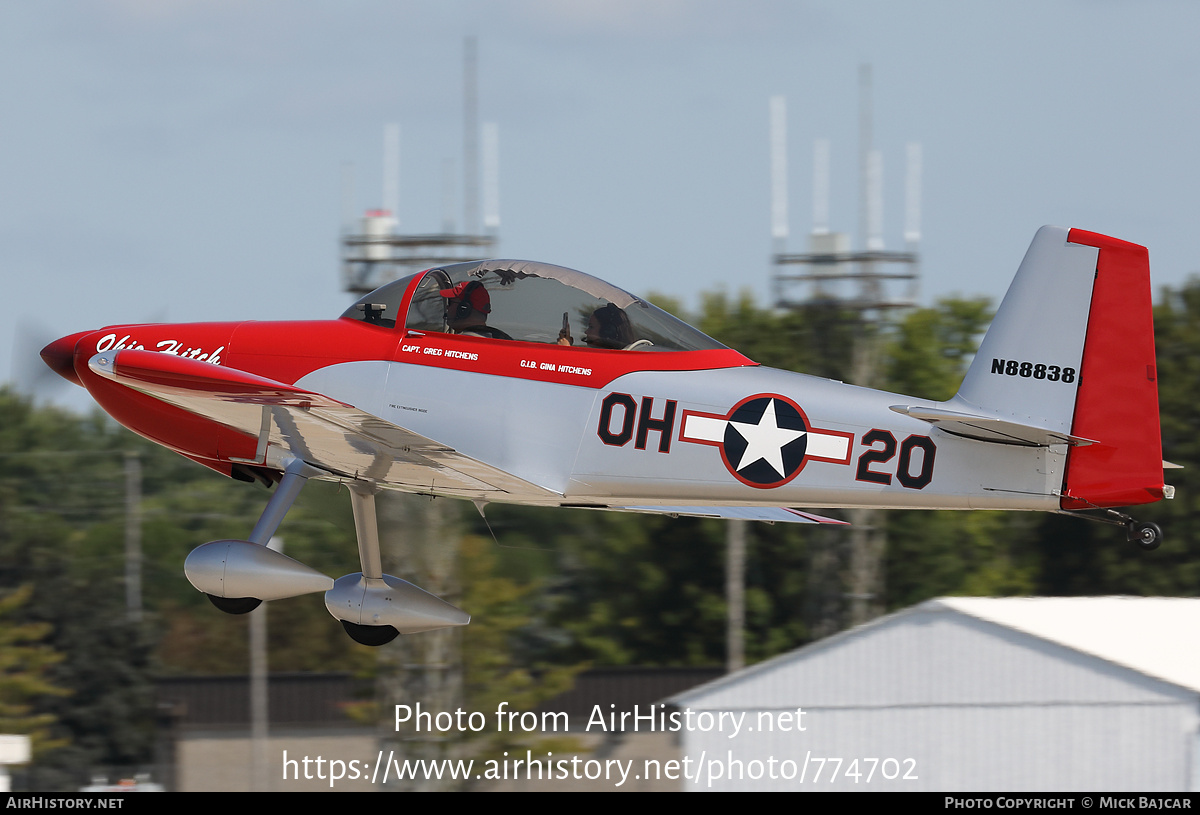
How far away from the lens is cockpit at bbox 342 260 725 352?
1008 cm

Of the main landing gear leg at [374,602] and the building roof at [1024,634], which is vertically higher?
the main landing gear leg at [374,602]

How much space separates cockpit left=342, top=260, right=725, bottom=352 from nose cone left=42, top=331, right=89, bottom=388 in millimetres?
2871

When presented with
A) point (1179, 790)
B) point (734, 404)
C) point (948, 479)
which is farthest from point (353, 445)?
point (1179, 790)

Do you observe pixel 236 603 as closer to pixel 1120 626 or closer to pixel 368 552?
pixel 368 552

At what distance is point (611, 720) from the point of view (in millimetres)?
39969

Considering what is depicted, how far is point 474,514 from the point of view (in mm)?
41562

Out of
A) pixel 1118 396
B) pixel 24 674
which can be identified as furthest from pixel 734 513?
pixel 24 674

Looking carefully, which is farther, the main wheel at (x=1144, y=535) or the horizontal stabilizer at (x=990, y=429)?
the horizontal stabilizer at (x=990, y=429)

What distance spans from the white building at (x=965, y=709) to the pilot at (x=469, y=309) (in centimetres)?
1015

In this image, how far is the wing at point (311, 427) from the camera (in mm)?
8953

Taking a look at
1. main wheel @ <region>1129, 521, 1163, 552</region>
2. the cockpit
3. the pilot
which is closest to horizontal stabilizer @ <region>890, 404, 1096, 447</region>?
main wheel @ <region>1129, 521, 1163, 552</region>

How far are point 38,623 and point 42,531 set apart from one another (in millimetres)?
2971

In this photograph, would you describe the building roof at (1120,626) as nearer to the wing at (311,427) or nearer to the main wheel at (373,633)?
the main wheel at (373,633)

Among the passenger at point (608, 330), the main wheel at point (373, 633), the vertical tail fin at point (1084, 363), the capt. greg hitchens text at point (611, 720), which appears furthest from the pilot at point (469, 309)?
the capt. greg hitchens text at point (611, 720)
